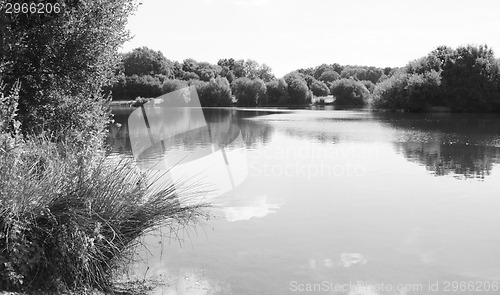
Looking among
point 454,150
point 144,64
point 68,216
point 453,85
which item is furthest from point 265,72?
point 68,216

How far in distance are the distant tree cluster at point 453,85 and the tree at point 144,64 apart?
63180 millimetres

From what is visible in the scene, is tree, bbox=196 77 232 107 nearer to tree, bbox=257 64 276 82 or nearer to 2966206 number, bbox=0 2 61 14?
tree, bbox=257 64 276 82

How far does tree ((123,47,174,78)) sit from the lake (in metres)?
95.6

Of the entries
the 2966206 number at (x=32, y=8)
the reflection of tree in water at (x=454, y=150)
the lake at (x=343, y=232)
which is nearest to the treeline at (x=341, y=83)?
the 2966206 number at (x=32, y=8)

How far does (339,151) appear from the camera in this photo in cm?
2228

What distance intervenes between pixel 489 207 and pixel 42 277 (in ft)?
33.8

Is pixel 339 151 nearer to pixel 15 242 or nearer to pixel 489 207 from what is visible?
pixel 489 207

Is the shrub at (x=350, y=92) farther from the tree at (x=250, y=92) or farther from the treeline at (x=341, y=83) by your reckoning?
the tree at (x=250, y=92)

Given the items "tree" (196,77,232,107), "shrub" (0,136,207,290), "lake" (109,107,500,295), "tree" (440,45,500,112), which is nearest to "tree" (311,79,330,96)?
"tree" (196,77,232,107)

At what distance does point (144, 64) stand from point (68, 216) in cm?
10908

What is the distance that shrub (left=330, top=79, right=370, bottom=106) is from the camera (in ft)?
300

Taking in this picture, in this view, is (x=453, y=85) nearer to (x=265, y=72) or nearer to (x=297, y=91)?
(x=297, y=91)

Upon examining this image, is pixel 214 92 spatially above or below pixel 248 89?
below

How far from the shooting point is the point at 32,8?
924 centimetres
